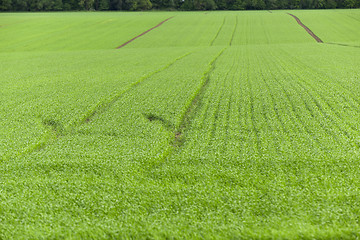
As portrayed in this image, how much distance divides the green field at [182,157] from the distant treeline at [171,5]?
120974 millimetres

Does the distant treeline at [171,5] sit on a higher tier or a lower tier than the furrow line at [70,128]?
higher

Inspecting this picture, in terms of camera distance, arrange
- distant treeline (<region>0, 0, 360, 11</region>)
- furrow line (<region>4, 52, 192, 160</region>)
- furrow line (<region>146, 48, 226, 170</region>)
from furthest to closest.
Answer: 1. distant treeline (<region>0, 0, 360, 11</region>)
2. furrow line (<region>4, 52, 192, 160</region>)
3. furrow line (<region>146, 48, 226, 170</region>)

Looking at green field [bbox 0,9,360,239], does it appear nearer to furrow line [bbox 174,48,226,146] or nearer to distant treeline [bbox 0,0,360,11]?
furrow line [bbox 174,48,226,146]

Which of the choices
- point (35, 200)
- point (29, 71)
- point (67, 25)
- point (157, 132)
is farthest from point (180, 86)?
point (67, 25)

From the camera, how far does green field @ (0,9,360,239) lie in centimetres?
588

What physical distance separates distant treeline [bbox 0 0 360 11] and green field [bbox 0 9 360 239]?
120974 mm

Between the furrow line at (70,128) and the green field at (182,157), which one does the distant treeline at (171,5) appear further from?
the furrow line at (70,128)

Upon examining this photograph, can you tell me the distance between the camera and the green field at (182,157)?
19.3 ft

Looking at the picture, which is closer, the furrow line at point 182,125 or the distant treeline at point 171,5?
the furrow line at point 182,125

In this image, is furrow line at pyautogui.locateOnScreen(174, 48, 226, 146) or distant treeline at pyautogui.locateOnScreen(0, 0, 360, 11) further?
distant treeline at pyautogui.locateOnScreen(0, 0, 360, 11)

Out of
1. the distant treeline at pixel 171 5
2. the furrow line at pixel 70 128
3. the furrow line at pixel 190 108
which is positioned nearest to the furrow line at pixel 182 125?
the furrow line at pixel 190 108

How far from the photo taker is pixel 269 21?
7750cm

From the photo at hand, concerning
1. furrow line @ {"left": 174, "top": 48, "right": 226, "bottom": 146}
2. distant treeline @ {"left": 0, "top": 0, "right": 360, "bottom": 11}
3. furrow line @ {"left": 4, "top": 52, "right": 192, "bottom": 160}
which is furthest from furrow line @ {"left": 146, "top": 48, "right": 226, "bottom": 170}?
distant treeline @ {"left": 0, "top": 0, "right": 360, "bottom": 11}

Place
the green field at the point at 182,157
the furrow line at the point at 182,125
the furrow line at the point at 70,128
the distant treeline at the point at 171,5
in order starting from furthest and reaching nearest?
the distant treeline at the point at 171,5 → the furrow line at the point at 70,128 → the furrow line at the point at 182,125 → the green field at the point at 182,157
